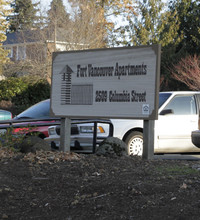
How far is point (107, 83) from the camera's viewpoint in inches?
294

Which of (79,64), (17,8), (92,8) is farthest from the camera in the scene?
(17,8)

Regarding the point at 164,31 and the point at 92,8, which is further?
the point at 164,31

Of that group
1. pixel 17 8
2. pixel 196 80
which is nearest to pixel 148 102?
pixel 196 80

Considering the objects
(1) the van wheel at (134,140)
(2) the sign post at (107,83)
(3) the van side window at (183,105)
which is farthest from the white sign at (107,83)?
(3) the van side window at (183,105)

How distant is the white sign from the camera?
23.3 feet

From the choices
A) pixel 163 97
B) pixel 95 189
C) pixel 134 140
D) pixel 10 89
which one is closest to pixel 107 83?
pixel 95 189

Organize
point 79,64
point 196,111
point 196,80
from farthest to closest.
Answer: point 196,80
point 196,111
point 79,64

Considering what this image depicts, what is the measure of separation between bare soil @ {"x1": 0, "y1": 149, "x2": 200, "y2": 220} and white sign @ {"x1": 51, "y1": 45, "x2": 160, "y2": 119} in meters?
1.08

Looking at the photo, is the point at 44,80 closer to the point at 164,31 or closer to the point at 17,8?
the point at 164,31

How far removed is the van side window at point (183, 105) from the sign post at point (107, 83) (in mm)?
3738

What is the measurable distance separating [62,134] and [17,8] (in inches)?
2446

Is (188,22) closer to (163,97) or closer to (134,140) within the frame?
(163,97)

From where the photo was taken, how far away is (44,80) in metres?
28.8

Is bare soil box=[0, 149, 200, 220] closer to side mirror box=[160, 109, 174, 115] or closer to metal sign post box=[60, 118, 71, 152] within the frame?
metal sign post box=[60, 118, 71, 152]
